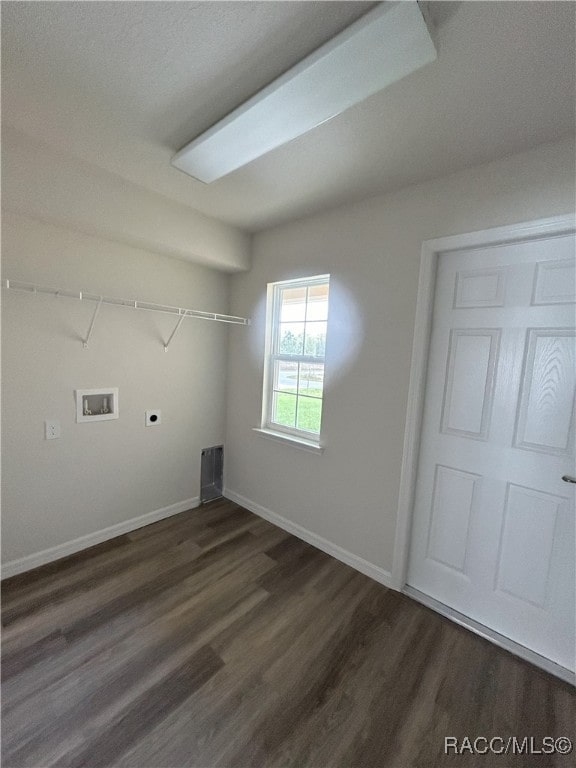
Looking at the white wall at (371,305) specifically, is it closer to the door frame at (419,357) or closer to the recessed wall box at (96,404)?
the door frame at (419,357)

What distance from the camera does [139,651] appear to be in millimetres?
1494

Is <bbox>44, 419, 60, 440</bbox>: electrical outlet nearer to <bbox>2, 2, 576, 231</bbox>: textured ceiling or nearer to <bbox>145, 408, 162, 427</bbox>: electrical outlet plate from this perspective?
<bbox>145, 408, 162, 427</bbox>: electrical outlet plate

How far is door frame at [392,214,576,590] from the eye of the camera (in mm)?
1551

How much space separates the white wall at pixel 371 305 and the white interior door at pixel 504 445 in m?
0.18

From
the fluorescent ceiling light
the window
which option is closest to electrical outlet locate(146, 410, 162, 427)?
the window

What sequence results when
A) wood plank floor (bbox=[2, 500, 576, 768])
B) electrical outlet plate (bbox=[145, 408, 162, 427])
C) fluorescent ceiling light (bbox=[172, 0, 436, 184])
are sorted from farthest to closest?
electrical outlet plate (bbox=[145, 408, 162, 427]), wood plank floor (bbox=[2, 500, 576, 768]), fluorescent ceiling light (bbox=[172, 0, 436, 184])

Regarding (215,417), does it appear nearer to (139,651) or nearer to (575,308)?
(139,651)

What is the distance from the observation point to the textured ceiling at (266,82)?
0.95 meters

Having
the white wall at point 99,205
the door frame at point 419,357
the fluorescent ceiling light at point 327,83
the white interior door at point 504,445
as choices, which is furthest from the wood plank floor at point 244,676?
the fluorescent ceiling light at point 327,83

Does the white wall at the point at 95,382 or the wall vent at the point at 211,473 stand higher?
the white wall at the point at 95,382

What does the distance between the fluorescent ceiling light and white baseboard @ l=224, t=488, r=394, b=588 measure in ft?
8.30

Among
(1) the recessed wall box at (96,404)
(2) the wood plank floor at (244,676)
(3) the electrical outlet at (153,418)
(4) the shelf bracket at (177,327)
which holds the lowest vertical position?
(2) the wood plank floor at (244,676)

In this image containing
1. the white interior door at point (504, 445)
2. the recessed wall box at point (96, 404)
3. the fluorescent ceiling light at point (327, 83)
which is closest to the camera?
the fluorescent ceiling light at point (327, 83)

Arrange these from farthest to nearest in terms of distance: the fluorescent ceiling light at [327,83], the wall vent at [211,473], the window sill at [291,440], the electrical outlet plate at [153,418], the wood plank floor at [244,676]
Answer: the wall vent at [211,473], the electrical outlet plate at [153,418], the window sill at [291,440], the wood plank floor at [244,676], the fluorescent ceiling light at [327,83]
